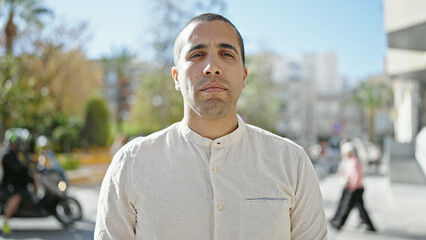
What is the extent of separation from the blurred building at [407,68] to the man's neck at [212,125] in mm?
10295

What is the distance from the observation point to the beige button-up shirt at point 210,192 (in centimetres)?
171

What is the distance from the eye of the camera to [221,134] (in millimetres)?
1873

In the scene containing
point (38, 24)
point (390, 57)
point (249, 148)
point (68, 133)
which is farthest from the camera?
point (38, 24)

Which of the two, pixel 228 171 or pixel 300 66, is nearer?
pixel 228 171

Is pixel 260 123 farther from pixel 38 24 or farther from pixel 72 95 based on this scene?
pixel 38 24

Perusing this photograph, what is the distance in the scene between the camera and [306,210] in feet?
5.87

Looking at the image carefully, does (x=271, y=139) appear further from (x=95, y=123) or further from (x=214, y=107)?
(x=95, y=123)

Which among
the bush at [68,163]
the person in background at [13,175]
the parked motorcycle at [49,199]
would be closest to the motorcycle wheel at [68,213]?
the parked motorcycle at [49,199]

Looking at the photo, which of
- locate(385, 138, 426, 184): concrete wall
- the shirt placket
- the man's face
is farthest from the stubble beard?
locate(385, 138, 426, 184): concrete wall

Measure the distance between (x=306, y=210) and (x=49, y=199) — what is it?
7.79 m

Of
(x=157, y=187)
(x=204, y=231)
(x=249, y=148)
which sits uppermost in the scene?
(x=249, y=148)

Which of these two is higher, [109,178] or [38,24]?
[38,24]

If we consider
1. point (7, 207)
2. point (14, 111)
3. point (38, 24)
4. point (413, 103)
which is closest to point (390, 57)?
point (413, 103)

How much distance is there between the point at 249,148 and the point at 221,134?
12 centimetres
